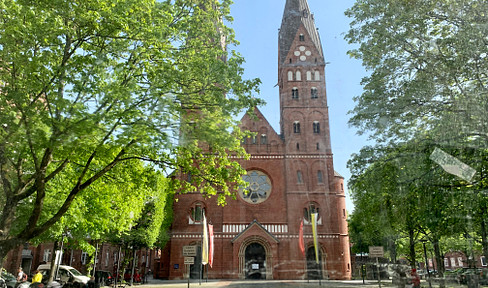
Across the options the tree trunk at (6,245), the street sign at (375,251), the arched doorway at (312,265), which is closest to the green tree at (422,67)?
the street sign at (375,251)

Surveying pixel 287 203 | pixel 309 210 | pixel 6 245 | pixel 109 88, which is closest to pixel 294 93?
pixel 287 203

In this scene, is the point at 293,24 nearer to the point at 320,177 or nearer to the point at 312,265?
the point at 320,177

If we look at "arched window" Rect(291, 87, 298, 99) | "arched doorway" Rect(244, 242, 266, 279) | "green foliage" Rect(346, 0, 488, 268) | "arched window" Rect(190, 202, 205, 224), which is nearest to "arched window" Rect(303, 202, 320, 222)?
"arched doorway" Rect(244, 242, 266, 279)

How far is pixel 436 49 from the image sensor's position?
10000 millimetres

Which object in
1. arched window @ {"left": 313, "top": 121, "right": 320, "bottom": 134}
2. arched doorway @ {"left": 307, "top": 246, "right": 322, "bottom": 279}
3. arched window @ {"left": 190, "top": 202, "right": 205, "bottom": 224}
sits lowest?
arched doorway @ {"left": 307, "top": 246, "right": 322, "bottom": 279}

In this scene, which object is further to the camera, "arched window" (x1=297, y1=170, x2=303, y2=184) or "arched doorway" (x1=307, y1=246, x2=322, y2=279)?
"arched window" (x1=297, y1=170, x2=303, y2=184)

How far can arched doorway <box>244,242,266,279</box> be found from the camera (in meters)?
33.2

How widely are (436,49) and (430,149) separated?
113 inches

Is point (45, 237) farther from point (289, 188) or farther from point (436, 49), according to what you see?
point (289, 188)

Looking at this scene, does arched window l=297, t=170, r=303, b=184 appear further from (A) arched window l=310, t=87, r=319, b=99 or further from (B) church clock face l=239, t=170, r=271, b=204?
(A) arched window l=310, t=87, r=319, b=99

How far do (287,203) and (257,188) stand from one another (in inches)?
135

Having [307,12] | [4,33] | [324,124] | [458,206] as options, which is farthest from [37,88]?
[324,124]

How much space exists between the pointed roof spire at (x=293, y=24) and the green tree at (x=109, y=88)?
21.6m

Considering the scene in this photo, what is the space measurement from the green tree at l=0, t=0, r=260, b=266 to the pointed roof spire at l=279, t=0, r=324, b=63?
70.9 ft
